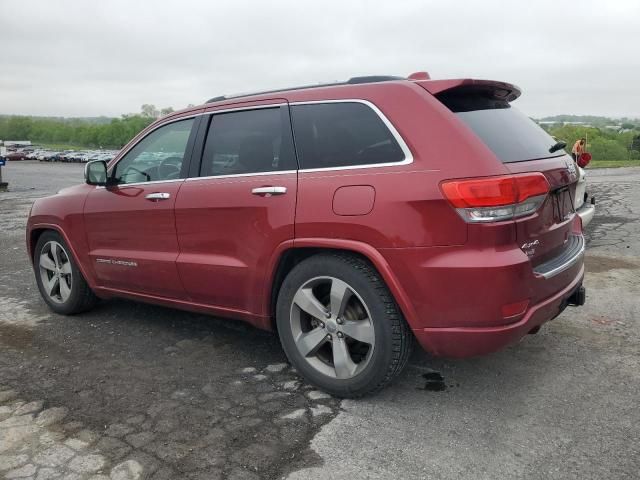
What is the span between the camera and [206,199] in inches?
148

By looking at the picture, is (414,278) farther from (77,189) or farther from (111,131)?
(111,131)

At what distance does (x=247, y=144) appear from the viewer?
12.3ft

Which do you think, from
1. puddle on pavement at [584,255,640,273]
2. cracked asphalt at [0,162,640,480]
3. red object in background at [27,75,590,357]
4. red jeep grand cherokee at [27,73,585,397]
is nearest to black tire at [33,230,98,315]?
cracked asphalt at [0,162,640,480]

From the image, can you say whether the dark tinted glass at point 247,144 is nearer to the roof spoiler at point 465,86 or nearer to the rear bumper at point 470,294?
the roof spoiler at point 465,86

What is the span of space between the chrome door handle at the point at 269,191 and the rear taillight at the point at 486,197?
3.24ft

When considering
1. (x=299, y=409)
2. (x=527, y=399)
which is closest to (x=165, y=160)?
(x=299, y=409)

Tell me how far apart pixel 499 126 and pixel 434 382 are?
5.18 ft

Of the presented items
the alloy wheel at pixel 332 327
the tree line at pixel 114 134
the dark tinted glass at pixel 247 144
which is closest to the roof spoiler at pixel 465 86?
the dark tinted glass at pixel 247 144

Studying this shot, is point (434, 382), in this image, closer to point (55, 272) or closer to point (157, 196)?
point (157, 196)

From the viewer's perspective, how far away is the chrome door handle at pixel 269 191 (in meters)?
3.39

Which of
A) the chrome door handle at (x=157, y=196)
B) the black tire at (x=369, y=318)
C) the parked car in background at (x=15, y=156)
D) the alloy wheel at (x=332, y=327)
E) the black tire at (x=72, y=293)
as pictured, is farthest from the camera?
the parked car in background at (x=15, y=156)

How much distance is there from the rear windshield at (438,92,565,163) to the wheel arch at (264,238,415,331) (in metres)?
0.84

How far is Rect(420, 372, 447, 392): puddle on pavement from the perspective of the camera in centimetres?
346

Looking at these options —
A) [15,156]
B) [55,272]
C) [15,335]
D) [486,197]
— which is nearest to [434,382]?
[486,197]
